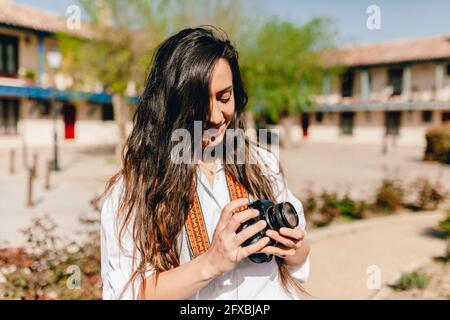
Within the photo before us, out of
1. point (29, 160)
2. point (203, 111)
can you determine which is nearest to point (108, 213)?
point (203, 111)

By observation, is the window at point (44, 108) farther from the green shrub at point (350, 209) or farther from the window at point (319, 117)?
the green shrub at point (350, 209)

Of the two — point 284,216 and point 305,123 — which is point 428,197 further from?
point 305,123

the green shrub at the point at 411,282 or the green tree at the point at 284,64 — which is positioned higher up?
the green tree at the point at 284,64

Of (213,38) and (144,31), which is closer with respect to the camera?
(213,38)

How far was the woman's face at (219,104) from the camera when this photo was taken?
1.42 meters

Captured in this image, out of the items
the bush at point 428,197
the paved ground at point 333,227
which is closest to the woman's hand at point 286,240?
the paved ground at point 333,227

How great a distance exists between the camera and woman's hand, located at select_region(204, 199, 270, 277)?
120 cm

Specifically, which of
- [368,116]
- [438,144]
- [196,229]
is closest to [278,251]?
[196,229]

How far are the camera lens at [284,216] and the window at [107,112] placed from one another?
91.6 ft

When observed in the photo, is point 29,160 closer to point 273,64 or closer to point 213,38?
point 273,64

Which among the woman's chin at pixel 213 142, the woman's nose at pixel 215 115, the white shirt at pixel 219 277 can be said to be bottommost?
the white shirt at pixel 219 277

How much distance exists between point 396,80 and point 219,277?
34.7 meters
